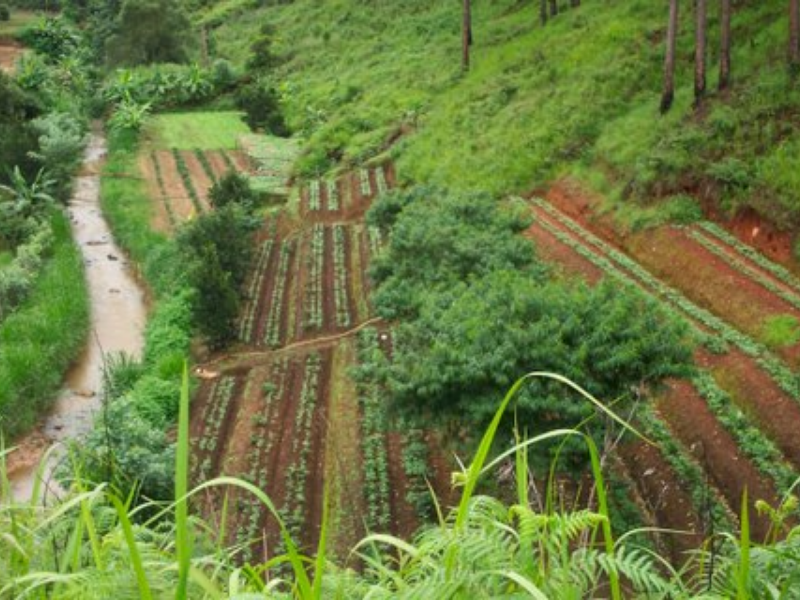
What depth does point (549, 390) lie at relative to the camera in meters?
11.7

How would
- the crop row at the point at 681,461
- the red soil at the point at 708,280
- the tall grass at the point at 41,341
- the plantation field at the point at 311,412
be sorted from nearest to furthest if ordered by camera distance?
the crop row at the point at 681,461
the plantation field at the point at 311,412
the red soil at the point at 708,280
the tall grass at the point at 41,341

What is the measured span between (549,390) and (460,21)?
3718 cm

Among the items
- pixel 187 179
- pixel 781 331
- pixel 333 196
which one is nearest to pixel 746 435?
pixel 781 331

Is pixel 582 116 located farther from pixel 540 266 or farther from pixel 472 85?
pixel 540 266

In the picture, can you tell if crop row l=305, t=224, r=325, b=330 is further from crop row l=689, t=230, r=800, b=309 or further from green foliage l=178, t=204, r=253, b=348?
crop row l=689, t=230, r=800, b=309

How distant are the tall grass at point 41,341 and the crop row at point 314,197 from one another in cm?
805

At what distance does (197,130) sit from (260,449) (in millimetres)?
29947

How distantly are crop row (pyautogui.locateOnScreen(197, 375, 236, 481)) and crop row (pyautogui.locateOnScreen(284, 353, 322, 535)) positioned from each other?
160 cm

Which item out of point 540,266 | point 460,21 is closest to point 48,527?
point 540,266

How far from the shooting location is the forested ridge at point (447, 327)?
341 cm

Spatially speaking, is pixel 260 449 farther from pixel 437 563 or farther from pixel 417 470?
pixel 437 563

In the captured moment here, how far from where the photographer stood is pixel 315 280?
25.3m

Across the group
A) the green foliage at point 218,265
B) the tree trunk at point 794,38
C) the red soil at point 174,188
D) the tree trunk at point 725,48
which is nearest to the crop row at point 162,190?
the red soil at point 174,188

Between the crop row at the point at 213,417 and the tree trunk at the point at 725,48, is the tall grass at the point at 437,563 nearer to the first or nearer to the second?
the crop row at the point at 213,417
